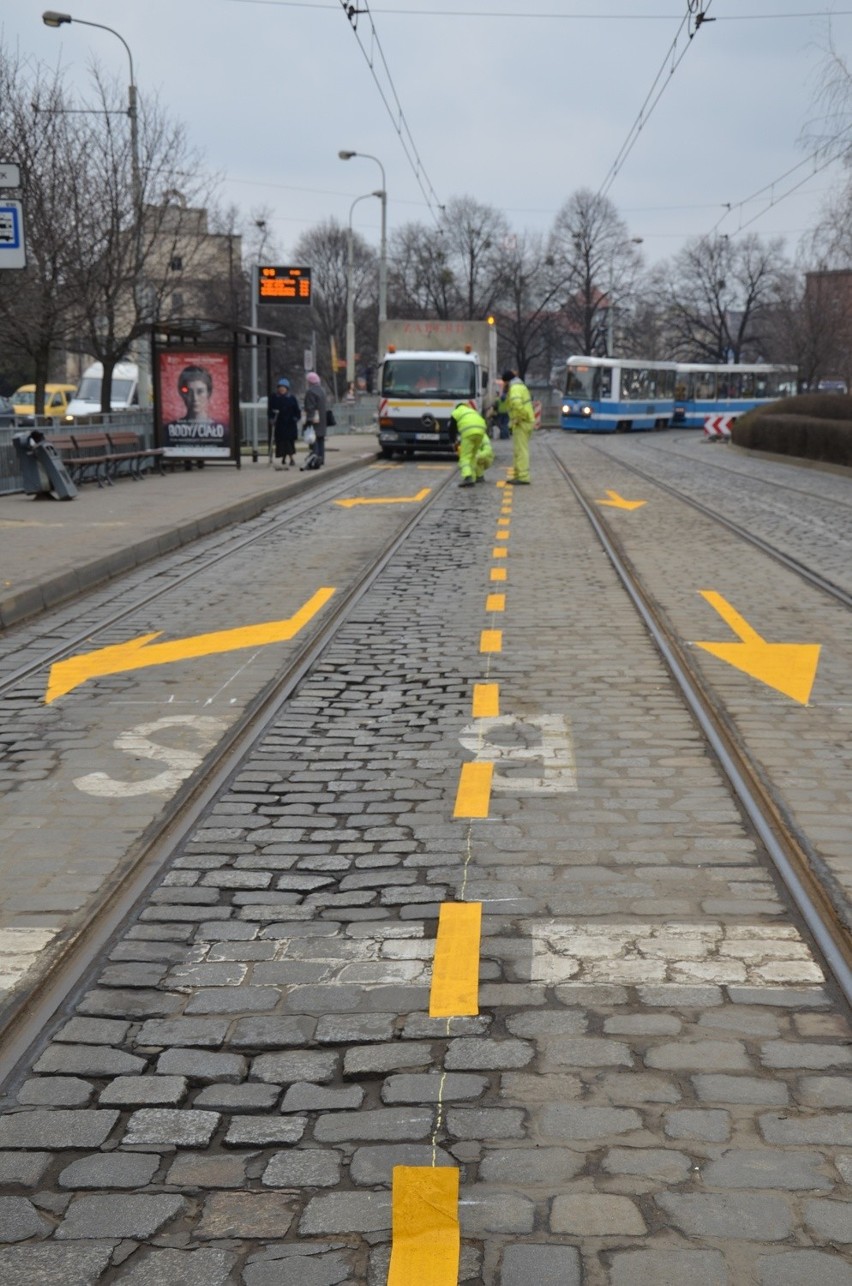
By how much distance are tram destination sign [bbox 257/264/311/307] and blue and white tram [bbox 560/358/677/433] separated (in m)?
24.1

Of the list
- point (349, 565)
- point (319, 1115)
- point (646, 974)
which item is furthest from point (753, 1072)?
point (349, 565)

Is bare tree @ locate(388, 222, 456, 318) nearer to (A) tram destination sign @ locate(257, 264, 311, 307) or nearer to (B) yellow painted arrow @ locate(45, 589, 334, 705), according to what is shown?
(A) tram destination sign @ locate(257, 264, 311, 307)

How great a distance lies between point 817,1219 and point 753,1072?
68cm

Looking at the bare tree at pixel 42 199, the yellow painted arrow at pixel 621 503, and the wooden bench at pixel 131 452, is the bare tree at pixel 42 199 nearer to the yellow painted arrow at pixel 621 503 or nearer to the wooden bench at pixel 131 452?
the wooden bench at pixel 131 452

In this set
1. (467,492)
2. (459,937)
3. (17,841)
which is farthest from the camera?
(467,492)

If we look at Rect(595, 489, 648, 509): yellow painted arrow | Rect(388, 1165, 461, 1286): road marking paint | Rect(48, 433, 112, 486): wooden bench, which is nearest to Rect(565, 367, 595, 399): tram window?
Rect(595, 489, 648, 509): yellow painted arrow

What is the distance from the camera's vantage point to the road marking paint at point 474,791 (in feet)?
20.0

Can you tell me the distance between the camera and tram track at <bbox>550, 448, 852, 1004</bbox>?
15.3 feet

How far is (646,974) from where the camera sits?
440 cm

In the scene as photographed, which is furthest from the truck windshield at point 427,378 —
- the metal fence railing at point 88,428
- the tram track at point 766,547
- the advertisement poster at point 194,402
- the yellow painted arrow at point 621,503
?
the yellow painted arrow at point 621,503

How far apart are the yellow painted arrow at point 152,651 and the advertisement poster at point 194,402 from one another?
16273 mm

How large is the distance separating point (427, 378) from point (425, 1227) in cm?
3207

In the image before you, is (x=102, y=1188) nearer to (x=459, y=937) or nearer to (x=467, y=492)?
(x=459, y=937)

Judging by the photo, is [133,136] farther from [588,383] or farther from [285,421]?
[588,383]
